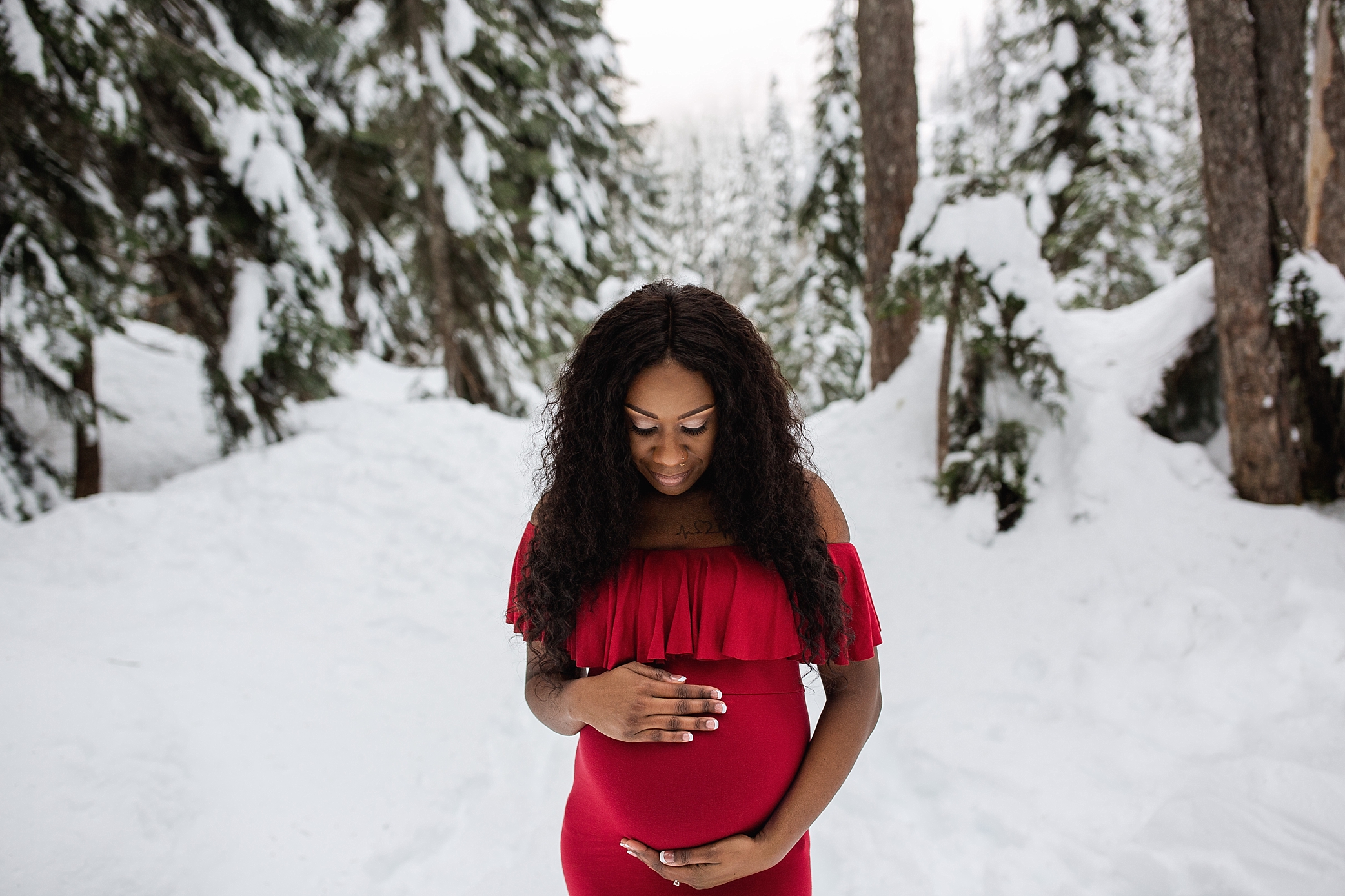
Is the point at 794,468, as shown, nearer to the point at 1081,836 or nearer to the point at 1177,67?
the point at 1081,836

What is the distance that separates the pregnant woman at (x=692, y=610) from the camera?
1328 mm

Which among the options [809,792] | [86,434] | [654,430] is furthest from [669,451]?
[86,434]

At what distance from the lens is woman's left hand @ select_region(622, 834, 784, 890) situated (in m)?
1.31

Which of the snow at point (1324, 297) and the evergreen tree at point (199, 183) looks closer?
the snow at point (1324, 297)

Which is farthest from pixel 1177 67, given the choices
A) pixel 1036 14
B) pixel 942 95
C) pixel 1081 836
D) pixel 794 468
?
pixel 942 95

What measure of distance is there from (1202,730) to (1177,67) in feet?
23.0

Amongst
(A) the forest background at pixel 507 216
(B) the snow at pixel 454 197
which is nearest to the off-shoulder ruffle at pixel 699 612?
(A) the forest background at pixel 507 216

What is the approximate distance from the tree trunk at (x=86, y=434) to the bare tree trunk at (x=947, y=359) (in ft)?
22.4

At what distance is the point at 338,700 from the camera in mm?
3557

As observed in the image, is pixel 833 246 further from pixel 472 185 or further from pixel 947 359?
pixel 947 359

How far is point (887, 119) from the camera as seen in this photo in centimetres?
570

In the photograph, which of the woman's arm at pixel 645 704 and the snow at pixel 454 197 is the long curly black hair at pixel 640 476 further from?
the snow at pixel 454 197

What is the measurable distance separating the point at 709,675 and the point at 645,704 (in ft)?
0.53

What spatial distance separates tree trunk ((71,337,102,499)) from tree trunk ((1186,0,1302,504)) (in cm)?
813
